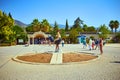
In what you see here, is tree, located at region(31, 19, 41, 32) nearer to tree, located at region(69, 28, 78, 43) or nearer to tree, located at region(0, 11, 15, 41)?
tree, located at region(69, 28, 78, 43)

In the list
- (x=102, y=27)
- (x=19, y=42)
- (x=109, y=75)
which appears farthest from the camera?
(x=102, y=27)

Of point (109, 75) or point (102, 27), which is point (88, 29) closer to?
point (102, 27)

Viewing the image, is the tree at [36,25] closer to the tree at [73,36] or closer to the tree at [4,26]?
the tree at [73,36]

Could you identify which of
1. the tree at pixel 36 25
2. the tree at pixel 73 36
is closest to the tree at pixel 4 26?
the tree at pixel 73 36

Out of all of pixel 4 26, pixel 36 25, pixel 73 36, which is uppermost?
pixel 36 25

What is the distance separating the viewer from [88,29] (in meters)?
103

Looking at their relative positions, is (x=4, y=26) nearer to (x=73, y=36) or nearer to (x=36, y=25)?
(x=73, y=36)

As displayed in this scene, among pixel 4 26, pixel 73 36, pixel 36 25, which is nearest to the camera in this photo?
pixel 4 26

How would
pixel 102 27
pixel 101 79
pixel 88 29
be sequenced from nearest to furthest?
pixel 101 79, pixel 102 27, pixel 88 29


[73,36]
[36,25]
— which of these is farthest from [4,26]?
[36,25]

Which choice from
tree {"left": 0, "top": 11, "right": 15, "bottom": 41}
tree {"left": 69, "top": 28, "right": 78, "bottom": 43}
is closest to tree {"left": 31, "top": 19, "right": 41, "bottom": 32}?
tree {"left": 69, "top": 28, "right": 78, "bottom": 43}

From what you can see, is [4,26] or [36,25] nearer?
[4,26]

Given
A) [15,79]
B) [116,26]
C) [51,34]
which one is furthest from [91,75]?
[116,26]

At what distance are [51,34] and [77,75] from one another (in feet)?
208
